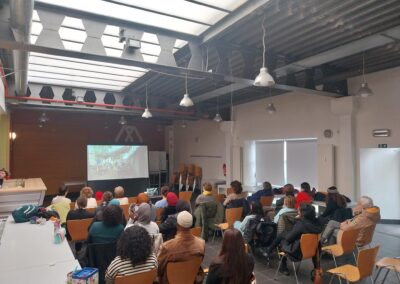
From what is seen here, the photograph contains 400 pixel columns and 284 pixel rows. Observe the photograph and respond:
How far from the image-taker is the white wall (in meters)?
11.0

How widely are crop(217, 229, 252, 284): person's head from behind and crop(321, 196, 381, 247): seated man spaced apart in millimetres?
2404

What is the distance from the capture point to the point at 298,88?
18.4ft

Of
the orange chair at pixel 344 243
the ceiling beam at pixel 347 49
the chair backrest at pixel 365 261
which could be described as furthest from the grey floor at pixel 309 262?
the ceiling beam at pixel 347 49

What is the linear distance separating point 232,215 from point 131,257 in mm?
3077

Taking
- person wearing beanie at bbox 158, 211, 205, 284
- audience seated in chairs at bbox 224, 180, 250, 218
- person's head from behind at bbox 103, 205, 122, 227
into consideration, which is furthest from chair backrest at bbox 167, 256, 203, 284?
audience seated in chairs at bbox 224, 180, 250, 218

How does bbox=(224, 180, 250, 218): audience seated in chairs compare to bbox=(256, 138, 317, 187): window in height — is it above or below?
below

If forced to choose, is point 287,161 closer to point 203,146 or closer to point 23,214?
point 203,146

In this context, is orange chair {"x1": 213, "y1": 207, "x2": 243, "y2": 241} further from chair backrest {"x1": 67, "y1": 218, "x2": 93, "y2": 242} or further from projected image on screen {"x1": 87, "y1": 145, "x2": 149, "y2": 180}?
projected image on screen {"x1": 87, "y1": 145, "x2": 149, "y2": 180}

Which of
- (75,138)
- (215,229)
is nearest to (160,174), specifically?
(75,138)

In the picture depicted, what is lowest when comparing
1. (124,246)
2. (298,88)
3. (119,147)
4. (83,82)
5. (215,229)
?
(215,229)

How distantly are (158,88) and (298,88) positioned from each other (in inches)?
153

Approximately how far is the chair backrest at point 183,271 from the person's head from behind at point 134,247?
1.24 feet

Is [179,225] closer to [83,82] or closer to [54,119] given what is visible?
[83,82]

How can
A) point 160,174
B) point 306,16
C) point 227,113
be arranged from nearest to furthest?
point 306,16, point 227,113, point 160,174
